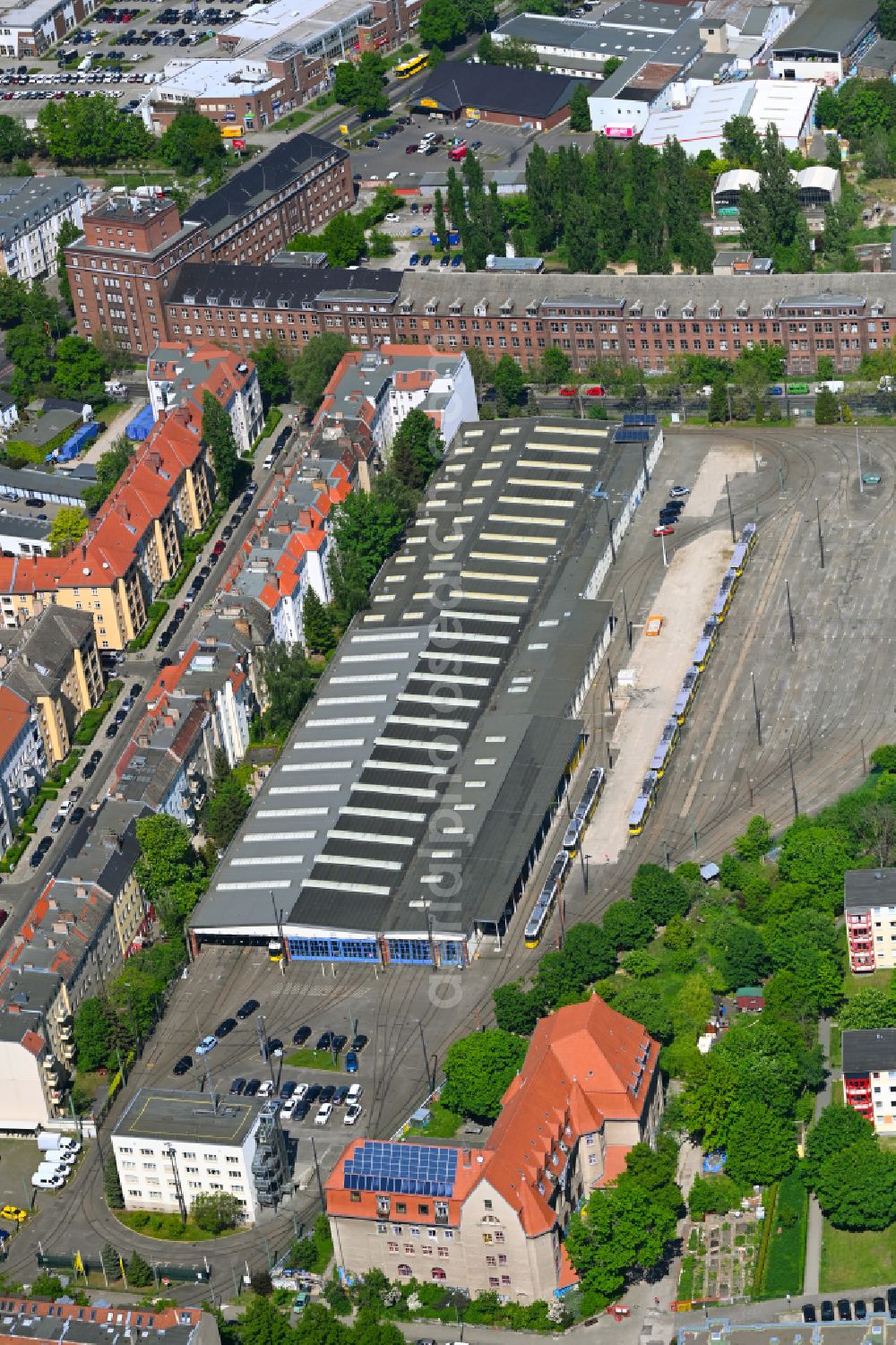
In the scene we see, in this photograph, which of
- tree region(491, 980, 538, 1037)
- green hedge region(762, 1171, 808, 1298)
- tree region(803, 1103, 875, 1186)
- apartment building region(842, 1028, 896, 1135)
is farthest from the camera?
tree region(491, 980, 538, 1037)

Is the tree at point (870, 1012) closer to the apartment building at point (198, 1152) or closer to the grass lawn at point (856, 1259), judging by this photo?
the grass lawn at point (856, 1259)

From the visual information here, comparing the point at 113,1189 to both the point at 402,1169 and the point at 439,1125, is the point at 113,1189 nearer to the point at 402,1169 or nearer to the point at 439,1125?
the point at 439,1125

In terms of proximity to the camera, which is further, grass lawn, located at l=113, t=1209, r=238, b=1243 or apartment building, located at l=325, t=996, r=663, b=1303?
grass lawn, located at l=113, t=1209, r=238, b=1243

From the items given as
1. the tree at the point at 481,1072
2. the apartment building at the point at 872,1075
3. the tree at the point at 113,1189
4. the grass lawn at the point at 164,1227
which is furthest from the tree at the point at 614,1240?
the tree at the point at 113,1189

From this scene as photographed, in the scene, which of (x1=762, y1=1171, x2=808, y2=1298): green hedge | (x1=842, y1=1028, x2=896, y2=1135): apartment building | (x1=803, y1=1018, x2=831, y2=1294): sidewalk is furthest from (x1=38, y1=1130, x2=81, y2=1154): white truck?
(x1=842, y1=1028, x2=896, y2=1135): apartment building

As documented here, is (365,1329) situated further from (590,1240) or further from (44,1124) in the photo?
(44,1124)

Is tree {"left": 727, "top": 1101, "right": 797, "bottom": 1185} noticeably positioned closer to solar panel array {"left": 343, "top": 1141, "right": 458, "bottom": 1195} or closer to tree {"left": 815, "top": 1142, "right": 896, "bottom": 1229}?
tree {"left": 815, "top": 1142, "right": 896, "bottom": 1229}

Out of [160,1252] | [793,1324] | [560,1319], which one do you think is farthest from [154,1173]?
[793,1324]
